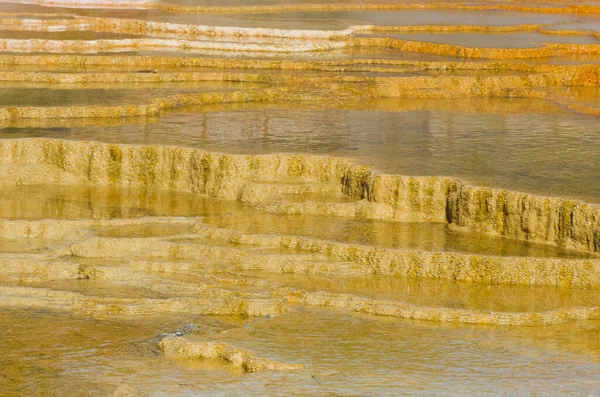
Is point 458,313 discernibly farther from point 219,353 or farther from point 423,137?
point 423,137

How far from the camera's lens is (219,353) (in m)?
8.37

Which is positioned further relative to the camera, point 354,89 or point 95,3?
point 95,3

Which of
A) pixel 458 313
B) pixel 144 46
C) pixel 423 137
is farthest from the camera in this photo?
pixel 144 46

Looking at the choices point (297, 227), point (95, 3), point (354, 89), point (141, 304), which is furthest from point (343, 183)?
point (95, 3)

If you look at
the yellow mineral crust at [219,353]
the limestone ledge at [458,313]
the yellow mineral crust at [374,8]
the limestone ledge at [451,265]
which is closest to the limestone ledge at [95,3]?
the yellow mineral crust at [374,8]

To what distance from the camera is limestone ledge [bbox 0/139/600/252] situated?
10.8 metres

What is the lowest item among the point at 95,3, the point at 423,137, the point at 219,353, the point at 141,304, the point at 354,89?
the point at 219,353

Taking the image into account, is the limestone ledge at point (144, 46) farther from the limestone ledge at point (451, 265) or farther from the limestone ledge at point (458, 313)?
the limestone ledge at point (458, 313)

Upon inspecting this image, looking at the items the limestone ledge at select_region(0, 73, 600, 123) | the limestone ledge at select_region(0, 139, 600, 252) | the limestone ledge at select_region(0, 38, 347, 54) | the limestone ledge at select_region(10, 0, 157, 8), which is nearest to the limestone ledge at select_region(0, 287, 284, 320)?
the limestone ledge at select_region(0, 139, 600, 252)

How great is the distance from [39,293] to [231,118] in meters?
6.50

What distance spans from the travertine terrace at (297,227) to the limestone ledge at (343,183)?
0.08 feet

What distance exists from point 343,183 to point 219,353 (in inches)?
183

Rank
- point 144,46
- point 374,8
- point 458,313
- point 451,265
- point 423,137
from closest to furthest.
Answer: point 458,313 → point 451,265 → point 423,137 → point 144,46 → point 374,8

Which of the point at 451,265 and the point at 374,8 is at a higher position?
the point at 374,8
